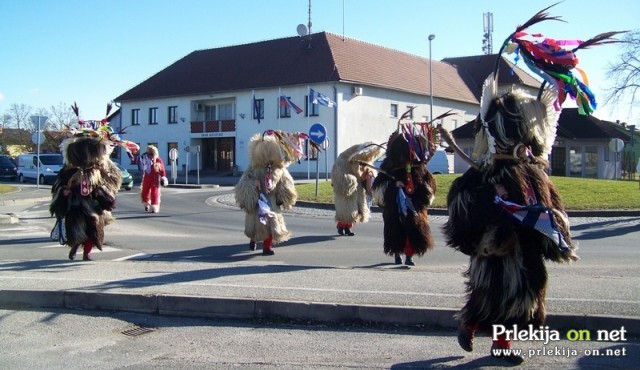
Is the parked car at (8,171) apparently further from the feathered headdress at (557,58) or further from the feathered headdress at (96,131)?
the feathered headdress at (557,58)

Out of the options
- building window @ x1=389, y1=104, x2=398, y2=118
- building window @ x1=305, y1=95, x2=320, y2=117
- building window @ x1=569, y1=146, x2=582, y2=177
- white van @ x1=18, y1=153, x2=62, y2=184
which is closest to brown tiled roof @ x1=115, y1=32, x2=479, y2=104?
building window @ x1=389, y1=104, x2=398, y2=118

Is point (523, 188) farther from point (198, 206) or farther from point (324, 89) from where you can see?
point (324, 89)

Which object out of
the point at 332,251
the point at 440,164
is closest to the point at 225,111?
the point at 440,164

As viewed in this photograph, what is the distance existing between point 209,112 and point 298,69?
10478 mm

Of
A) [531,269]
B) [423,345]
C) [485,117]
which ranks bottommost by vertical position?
[423,345]

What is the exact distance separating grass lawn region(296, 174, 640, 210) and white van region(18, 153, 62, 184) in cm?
1751

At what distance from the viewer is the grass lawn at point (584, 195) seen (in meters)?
18.5

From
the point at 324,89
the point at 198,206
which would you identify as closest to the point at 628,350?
the point at 198,206

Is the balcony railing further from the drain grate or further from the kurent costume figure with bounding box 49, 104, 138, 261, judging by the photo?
the drain grate

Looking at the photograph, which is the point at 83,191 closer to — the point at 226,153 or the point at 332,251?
the point at 332,251

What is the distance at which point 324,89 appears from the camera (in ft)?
130

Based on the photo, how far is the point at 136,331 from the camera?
5.88m

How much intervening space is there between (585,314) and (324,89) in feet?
115

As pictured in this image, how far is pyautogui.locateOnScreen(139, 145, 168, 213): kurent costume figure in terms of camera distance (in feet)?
55.2
